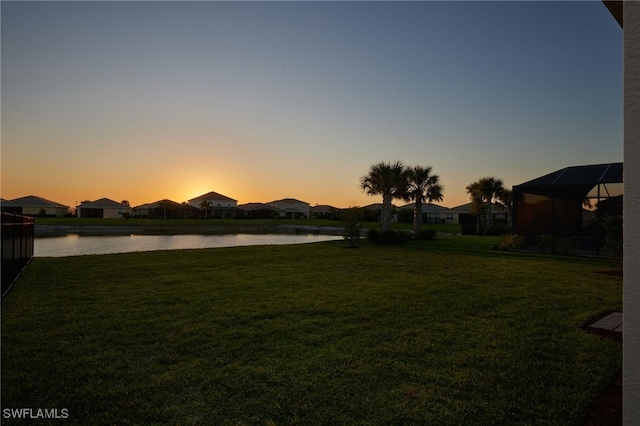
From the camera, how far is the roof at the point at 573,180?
1585 centimetres

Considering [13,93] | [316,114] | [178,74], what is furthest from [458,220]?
[13,93]

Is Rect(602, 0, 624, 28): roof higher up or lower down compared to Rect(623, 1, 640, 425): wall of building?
higher up

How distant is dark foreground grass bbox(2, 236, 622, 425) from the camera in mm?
2920

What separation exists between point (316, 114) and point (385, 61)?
5843mm

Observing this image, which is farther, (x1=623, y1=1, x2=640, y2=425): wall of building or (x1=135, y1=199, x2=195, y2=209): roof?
(x1=135, y1=199, x2=195, y2=209): roof

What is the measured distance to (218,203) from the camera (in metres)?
82.8

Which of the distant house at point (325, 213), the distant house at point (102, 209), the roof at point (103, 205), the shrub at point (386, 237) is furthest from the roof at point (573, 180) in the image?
the roof at point (103, 205)

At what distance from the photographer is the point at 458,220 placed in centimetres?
6544

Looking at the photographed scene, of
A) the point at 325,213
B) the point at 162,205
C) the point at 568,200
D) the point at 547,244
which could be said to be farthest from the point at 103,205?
the point at 568,200

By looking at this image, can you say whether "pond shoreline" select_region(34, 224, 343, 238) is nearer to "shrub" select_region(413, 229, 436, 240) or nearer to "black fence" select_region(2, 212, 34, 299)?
"shrub" select_region(413, 229, 436, 240)

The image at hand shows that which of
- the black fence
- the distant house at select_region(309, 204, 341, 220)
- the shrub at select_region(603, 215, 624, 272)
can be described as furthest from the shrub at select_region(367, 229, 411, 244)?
the distant house at select_region(309, 204, 341, 220)

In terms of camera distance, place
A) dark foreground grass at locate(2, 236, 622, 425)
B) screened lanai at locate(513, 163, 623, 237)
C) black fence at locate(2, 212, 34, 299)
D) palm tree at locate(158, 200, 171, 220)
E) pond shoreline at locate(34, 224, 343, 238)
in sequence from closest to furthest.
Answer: dark foreground grass at locate(2, 236, 622, 425) → black fence at locate(2, 212, 34, 299) → screened lanai at locate(513, 163, 623, 237) → pond shoreline at locate(34, 224, 343, 238) → palm tree at locate(158, 200, 171, 220)

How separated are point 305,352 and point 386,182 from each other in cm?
2269

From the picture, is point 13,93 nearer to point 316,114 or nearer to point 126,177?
point 316,114
